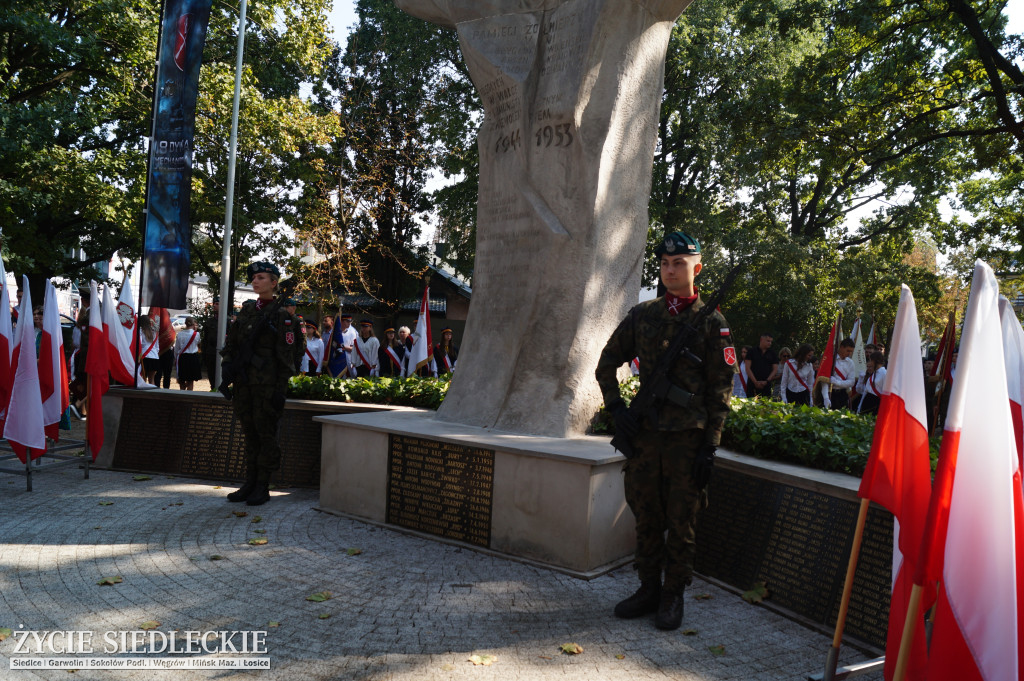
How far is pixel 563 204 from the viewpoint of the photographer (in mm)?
6719

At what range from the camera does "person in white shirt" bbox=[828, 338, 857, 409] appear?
504 inches

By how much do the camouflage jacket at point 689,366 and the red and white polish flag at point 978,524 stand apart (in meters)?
1.63

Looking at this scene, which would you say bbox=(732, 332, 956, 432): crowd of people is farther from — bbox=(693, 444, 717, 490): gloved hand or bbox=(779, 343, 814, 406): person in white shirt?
bbox=(693, 444, 717, 490): gloved hand

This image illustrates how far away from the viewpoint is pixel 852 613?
4277mm

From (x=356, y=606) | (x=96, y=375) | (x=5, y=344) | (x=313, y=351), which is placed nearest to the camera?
(x=356, y=606)

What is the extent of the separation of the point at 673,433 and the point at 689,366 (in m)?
0.42

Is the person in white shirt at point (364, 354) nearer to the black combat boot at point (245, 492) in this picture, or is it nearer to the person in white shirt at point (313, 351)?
the person in white shirt at point (313, 351)

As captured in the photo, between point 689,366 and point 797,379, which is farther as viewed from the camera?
point 797,379

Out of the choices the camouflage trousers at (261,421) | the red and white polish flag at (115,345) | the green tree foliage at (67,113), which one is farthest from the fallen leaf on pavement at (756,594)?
the green tree foliage at (67,113)

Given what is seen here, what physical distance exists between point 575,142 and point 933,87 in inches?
553

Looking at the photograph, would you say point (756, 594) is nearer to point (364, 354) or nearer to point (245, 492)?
point (245, 492)

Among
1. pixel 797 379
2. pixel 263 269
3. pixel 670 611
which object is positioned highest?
pixel 263 269

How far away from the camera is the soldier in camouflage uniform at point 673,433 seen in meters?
4.34

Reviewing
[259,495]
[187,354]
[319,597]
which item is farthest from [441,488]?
[187,354]
